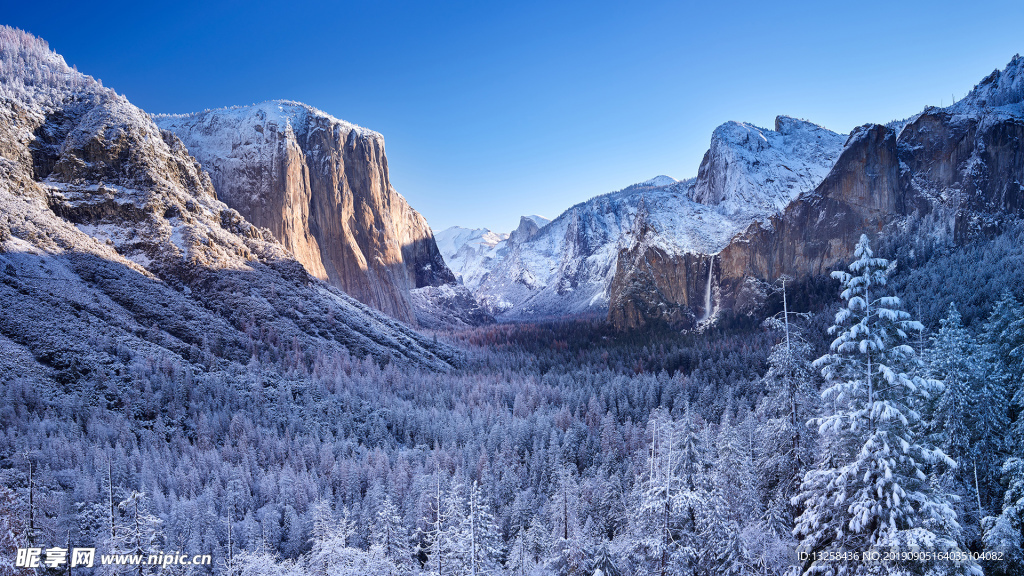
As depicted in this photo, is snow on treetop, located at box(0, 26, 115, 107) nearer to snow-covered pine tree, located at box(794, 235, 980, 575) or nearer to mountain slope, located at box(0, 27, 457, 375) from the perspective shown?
mountain slope, located at box(0, 27, 457, 375)

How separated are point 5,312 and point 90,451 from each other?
2607 cm

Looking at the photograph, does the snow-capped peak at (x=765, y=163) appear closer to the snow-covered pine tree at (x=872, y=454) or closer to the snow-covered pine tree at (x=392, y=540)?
the snow-covered pine tree at (x=392, y=540)

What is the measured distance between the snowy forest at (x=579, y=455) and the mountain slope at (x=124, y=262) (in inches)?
114

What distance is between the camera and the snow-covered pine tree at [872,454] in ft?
37.7

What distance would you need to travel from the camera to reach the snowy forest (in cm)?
1276

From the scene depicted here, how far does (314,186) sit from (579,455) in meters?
107

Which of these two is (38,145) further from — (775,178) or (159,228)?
(775,178)

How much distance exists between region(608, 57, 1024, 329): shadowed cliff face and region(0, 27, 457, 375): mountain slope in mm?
69539

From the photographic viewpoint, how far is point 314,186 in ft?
429

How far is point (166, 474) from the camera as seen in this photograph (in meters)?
43.7

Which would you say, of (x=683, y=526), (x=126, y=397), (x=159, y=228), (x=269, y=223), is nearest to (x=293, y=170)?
(x=269, y=223)

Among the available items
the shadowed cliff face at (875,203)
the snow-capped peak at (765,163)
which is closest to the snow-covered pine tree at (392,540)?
the shadowed cliff face at (875,203)

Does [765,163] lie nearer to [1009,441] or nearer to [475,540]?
[1009,441]

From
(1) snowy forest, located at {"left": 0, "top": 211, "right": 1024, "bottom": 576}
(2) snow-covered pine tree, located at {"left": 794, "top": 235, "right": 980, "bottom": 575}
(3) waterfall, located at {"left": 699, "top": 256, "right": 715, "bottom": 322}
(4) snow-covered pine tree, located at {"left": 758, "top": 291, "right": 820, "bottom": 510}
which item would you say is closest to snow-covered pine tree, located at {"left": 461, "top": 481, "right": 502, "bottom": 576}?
(1) snowy forest, located at {"left": 0, "top": 211, "right": 1024, "bottom": 576}
